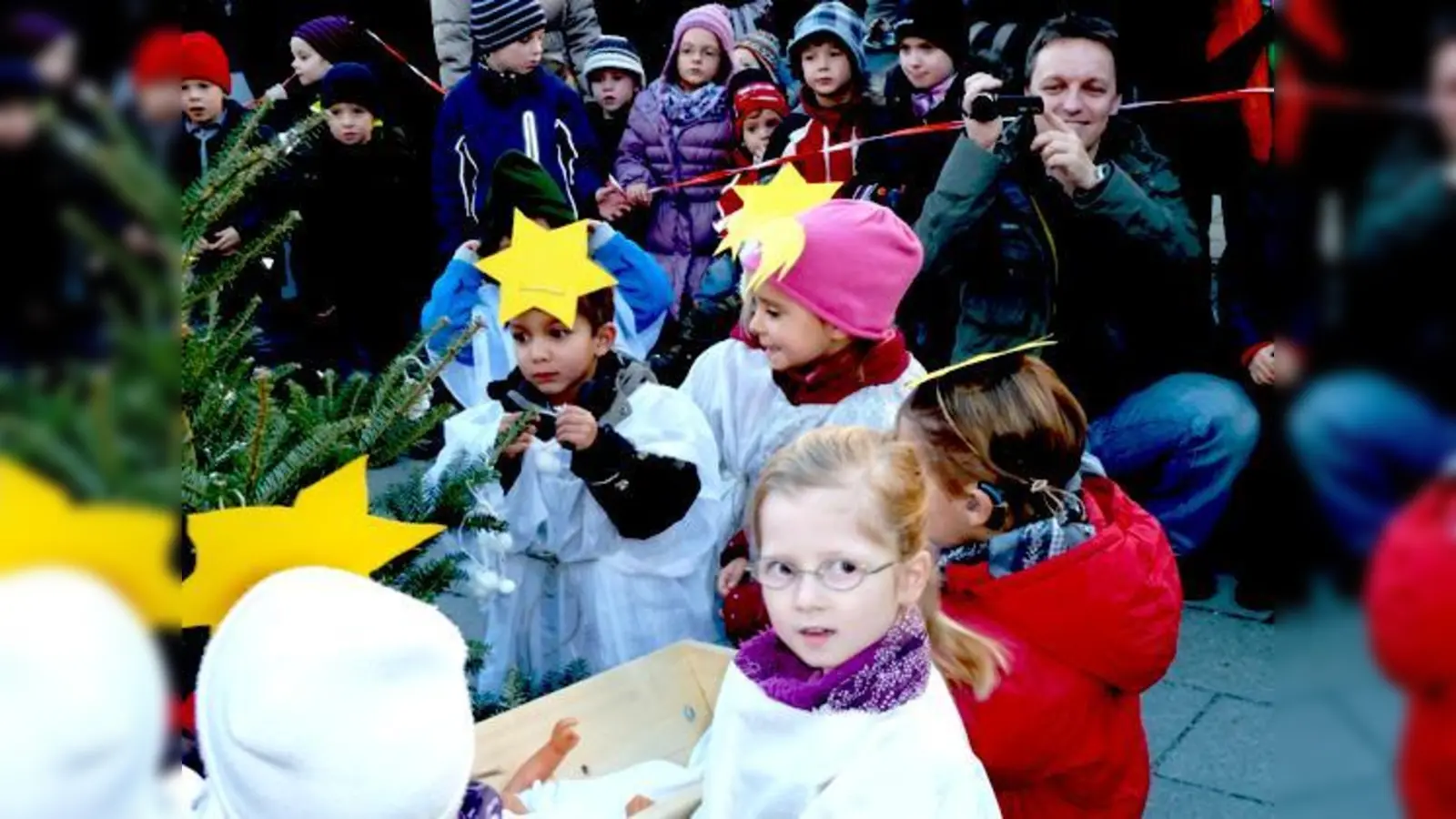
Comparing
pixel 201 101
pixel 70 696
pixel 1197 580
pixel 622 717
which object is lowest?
pixel 1197 580

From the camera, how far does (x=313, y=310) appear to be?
5.37 metres

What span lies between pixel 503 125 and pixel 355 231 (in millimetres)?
664

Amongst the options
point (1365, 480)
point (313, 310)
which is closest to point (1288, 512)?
point (1365, 480)

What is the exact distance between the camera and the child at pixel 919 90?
417cm

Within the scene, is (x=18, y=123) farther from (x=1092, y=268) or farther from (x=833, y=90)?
(x=833, y=90)

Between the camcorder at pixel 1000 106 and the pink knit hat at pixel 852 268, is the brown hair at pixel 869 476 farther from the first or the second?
the camcorder at pixel 1000 106

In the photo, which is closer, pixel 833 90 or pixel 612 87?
pixel 833 90

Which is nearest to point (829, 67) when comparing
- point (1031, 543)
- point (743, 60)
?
point (743, 60)

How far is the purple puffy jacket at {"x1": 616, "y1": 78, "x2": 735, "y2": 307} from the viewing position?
532 centimetres

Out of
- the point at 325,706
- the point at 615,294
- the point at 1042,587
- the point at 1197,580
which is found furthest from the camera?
the point at 1197,580

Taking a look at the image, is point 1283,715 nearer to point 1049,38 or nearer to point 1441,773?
point 1441,773

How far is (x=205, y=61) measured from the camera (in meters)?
4.12

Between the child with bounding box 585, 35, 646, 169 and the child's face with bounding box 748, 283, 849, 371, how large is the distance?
11.1 feet

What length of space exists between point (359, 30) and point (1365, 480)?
6120 millimetres
